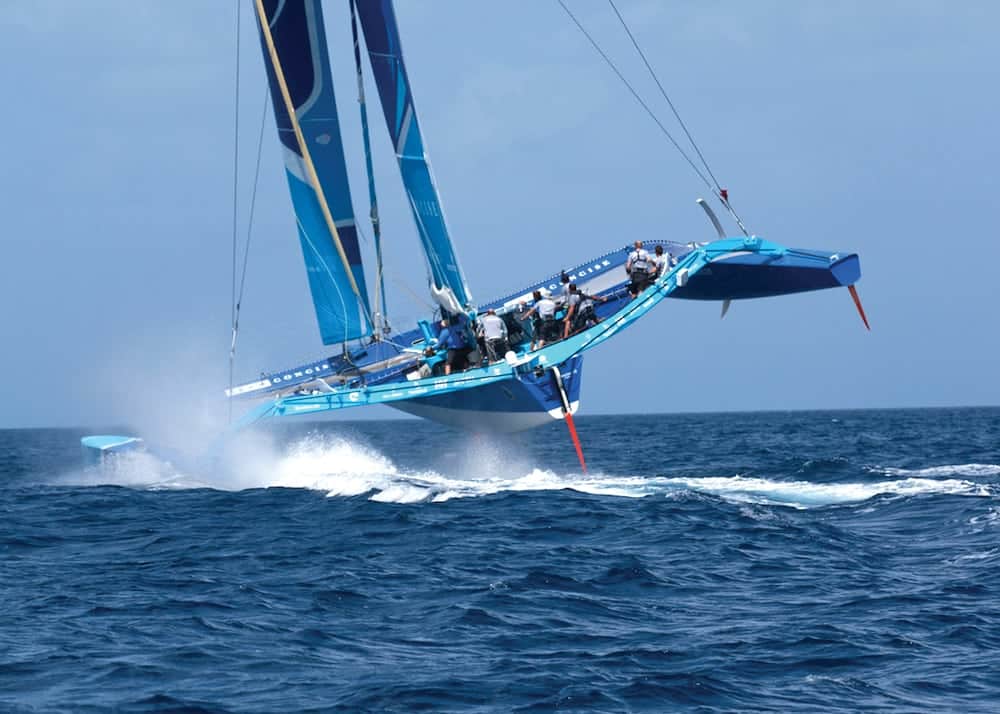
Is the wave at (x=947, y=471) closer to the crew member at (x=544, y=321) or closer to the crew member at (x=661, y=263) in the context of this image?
the crew member at (x=661, y=263)

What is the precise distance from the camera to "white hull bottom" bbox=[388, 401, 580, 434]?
22.5m

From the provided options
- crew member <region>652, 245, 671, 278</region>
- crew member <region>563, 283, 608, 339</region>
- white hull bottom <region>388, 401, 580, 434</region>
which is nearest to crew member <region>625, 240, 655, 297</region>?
crew member <region>652, 245, 671, 278</region>

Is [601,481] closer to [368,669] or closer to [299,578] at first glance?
[299,578]

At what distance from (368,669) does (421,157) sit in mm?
15232

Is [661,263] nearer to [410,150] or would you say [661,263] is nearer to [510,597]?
[410,150]

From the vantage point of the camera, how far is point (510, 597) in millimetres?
11758

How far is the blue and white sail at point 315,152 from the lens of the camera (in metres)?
24.9

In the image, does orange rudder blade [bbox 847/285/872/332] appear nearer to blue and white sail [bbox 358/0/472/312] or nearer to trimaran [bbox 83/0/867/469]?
trimaran [bbox 83/0/867/469]

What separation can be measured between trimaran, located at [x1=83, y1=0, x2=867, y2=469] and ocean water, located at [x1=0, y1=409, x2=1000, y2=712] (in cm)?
172

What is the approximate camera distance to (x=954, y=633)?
10.0 m

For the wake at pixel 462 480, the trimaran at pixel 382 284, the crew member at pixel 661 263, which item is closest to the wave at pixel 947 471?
the wake at pixel 462 480

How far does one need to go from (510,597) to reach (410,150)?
1312 centimetres

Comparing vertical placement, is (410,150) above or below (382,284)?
above

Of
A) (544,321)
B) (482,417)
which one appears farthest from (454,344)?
(544,321)
